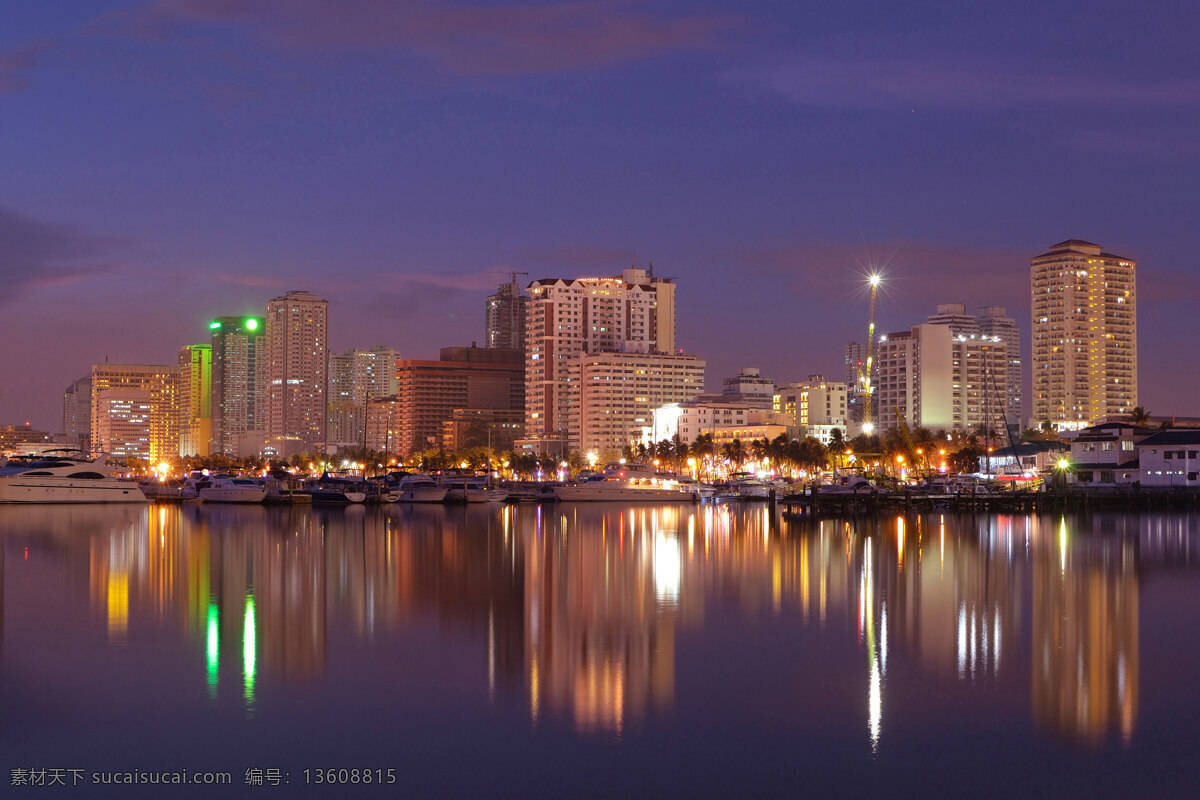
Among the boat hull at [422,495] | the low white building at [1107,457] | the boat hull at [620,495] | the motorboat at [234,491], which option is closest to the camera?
the motorboat at [234,491]

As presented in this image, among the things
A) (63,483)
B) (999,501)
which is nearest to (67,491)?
(63,483)

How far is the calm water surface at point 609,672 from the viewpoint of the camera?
1797cm

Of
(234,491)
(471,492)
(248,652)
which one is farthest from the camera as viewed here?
(471,492)

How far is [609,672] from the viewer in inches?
949

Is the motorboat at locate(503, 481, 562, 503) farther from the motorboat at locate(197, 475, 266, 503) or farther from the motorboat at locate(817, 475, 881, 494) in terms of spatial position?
the motorboat at locate(817, 475, 881, 494)

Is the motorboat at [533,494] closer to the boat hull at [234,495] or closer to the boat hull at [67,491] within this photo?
the boat hull at [234,495]

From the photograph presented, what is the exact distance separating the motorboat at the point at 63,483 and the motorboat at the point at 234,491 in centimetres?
664

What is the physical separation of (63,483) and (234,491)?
514 inches

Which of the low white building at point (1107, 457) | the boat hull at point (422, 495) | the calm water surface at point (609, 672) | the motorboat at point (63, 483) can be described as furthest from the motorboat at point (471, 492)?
the calm water surface at point (609, 672)

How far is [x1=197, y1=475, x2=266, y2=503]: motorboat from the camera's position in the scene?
98.8 meters

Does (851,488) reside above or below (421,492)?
above

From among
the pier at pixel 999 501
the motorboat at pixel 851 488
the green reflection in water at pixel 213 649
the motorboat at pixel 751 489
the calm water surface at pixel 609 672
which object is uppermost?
the motorboat at pixel 851 488

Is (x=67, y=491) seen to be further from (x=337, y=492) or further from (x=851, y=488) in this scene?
(x=851, y=488)

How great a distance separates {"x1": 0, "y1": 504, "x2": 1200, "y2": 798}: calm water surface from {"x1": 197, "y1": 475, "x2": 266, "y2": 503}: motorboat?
49971 millimetres
